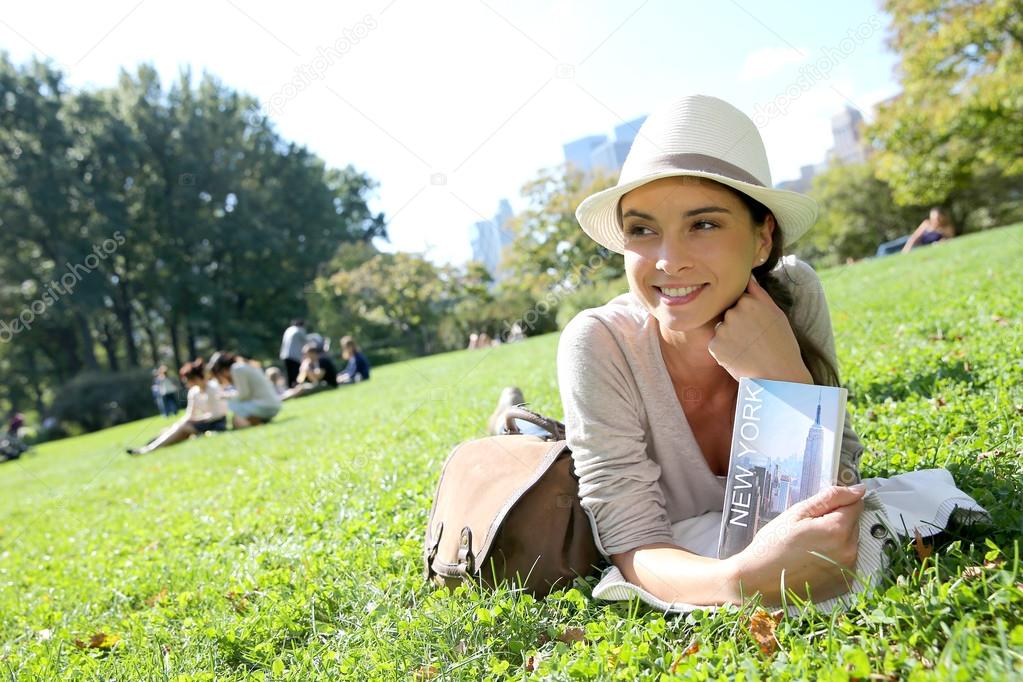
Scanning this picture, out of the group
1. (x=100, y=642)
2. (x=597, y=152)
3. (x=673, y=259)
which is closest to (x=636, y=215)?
(x=673, y=259)

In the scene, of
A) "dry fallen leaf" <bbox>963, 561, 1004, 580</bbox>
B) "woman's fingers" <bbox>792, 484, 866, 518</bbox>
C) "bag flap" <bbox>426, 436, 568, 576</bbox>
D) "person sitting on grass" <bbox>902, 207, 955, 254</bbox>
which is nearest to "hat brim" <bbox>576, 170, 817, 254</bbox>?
"bag flap" <bbox>426, 436, 568, 576</bbox>

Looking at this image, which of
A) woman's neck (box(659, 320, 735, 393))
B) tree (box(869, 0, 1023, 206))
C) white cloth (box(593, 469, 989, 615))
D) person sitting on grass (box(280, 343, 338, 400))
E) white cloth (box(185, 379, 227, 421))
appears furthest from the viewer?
tree (box(869, 0, 1023, 206))

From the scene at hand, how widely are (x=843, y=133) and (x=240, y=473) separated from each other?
142919mm

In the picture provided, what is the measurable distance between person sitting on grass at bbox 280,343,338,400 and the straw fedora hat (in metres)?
17.0

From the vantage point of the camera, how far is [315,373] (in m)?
18.6

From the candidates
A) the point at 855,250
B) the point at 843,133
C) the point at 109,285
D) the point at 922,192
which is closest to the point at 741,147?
the point at 922,192

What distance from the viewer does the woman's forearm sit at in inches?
80.8

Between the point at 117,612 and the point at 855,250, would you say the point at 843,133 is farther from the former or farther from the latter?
the point at 117,612

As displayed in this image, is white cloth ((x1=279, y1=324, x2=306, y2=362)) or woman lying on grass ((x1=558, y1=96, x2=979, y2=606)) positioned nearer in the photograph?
woman lying on grass ((x1=558, y1=96, x2=979, y2=606))

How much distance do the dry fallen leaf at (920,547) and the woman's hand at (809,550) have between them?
0.77ft

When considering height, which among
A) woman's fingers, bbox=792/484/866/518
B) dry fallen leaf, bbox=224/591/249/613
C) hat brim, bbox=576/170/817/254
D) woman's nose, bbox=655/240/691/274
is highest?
hat brim, bbox=576/170/817/254

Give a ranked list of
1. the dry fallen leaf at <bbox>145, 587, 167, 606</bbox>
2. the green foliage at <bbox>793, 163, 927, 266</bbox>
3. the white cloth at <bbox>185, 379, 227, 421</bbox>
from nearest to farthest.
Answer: the dry fallen leaf at <bbox>145, 587, 167, 606</bbox> < the white cloth at <bbox>185, 379, 227, 421</bbox> < the green foliage at <bbox>793, 163, 927, 266</bbox>

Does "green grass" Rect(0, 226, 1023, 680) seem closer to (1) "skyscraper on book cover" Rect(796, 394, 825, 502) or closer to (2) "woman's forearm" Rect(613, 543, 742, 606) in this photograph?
(2) "woman's forearm" Rect(613, 543, 742, 606)

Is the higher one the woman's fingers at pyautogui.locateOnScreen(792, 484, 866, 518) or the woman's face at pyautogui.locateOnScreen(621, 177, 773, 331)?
the woman's face at pyautogui.locateOnScreen(621, 177, 773, 331)
